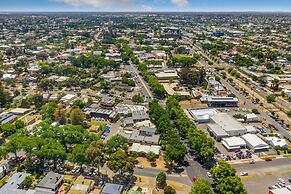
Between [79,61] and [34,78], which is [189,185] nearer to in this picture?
[34,78]

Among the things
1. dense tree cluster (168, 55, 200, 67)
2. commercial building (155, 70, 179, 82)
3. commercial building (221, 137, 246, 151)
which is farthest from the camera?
dense tree cluster (168, 55, 200, 67)

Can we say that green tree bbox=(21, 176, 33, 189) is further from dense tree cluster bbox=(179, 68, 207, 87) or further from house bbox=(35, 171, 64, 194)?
dense tree cluster bbox=(179, 68, 207, 87)

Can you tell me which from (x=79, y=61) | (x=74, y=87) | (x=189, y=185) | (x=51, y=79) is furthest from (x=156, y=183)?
(x=79, y=61)

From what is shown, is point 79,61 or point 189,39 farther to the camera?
point 189,39

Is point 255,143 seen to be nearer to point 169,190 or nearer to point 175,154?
point 175,154

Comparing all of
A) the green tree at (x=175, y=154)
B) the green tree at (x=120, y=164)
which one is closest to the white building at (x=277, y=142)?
the green tree at (x=175, y=154)

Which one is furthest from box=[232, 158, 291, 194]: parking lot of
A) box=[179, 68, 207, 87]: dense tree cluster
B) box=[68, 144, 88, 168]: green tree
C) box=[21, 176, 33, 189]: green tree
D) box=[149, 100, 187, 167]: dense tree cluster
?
box=[179, 68, 207, 87]: dense tree cluster

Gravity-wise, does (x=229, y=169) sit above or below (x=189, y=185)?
above

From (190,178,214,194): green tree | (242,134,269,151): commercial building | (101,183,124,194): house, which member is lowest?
(242,134,269,151): commercial building
